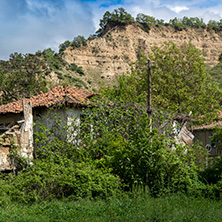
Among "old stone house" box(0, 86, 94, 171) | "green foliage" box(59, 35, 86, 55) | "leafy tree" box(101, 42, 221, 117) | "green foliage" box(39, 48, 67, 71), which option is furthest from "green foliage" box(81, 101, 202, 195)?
"green foliage" box(59, 35, 86, 55)

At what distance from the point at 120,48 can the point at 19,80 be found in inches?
1775

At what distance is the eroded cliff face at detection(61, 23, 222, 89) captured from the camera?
2640 inches

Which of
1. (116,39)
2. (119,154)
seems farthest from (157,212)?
(116,39)

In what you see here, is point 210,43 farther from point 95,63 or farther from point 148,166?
point 148,166

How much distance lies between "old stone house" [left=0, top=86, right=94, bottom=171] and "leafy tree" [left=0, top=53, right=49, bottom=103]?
14360 millimetres

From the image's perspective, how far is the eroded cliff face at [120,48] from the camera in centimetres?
6706

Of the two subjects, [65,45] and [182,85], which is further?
[65,45]

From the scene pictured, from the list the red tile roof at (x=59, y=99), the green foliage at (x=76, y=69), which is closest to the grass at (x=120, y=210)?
the red tile roof at (x=59, y=99)

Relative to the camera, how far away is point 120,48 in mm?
73875

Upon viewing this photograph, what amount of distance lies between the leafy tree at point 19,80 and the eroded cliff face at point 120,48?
87.2 feet

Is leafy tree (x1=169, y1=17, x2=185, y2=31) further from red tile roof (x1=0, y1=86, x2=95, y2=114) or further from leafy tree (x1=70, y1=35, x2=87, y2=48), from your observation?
red tile roof (x1=0, y1=86, x2=95, y2=114)

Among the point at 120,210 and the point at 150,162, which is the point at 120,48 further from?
the point at 120,210

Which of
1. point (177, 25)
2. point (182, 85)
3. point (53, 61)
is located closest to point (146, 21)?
point (177, 25)

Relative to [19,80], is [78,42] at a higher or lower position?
higher
